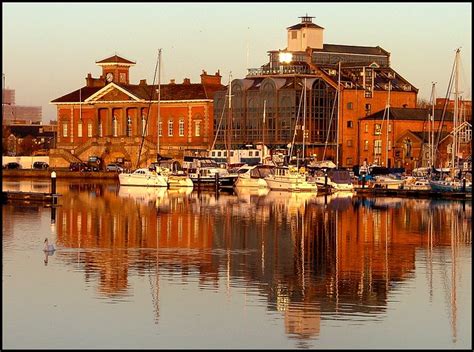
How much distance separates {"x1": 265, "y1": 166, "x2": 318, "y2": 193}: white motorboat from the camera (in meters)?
92.4

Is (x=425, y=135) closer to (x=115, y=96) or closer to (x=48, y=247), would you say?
(x=115, y=96)

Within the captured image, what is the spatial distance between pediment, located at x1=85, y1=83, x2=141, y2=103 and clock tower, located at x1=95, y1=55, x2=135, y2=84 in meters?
8.27

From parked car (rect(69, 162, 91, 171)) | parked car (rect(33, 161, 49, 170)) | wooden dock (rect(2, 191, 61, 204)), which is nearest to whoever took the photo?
wooden dock (rect(2, 191, 61, 204))

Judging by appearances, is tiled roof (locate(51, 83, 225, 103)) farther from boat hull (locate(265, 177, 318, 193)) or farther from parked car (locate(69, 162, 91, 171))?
boat hull (locate(265, 177, 318, 193))

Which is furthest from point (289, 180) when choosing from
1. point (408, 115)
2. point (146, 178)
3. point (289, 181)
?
point (408, 115)

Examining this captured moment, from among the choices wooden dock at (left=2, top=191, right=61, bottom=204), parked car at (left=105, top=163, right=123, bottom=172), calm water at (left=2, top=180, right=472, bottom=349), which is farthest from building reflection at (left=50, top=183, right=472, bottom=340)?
parked car at (left=105, top=163, right=123, bottom=172)

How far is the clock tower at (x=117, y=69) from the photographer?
466 ft

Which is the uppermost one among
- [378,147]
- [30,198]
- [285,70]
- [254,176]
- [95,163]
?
[285,70]

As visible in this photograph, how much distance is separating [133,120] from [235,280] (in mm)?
94604

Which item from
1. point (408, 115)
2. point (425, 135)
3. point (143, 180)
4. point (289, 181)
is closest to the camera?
point (289, 181)

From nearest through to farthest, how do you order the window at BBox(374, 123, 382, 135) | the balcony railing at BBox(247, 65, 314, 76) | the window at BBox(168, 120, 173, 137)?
the window at BBox(374, 123, 382, 135) → the balcony railing at BBox(247, 65, 314, 76) → the window at BBox(168, 120, 173, 137)

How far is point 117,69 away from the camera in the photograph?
142250 millimetres

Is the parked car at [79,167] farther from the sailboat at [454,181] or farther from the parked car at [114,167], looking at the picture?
the sailboat at [454,181]

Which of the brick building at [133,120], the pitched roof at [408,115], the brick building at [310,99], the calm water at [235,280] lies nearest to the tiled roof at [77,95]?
the brick building at [133,120]
